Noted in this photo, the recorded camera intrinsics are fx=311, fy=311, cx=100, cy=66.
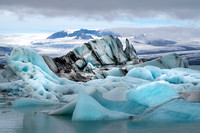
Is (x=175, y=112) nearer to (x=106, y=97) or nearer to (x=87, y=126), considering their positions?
(x=106, y=97)

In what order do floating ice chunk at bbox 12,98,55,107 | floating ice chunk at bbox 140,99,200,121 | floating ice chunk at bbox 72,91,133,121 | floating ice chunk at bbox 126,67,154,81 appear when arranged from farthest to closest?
floating ice chunk at bbox 126,67,154,81 → floating ice chunk at bbox 12,98,55,107 → floating ice chunk at bbox 140,99,200,121 → floating ice chunk at bbox 72,91,133,121

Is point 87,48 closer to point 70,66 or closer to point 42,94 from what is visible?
point 70,66

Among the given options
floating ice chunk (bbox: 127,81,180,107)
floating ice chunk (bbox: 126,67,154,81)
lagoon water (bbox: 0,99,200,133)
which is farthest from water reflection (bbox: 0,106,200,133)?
floating ice chunk (bbox: 126,67,154,81)

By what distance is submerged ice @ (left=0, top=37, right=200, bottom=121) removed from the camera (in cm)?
835

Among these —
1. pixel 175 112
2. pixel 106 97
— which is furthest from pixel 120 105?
pixel 175 112

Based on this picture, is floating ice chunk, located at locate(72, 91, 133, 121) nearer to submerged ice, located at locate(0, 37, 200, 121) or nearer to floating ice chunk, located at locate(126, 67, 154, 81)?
submerged ice, located at locate(0, 37, 200, 121)

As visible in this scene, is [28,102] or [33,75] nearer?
[28,102]

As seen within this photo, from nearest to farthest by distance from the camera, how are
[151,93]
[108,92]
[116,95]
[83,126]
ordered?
[83,126], [151,93], [116,95], [108,92]

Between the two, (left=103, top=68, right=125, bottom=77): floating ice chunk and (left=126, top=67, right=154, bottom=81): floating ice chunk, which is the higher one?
(left=126, top=67, right=154, bottom=81): floating ice chunk

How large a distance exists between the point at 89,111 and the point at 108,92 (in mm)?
1930

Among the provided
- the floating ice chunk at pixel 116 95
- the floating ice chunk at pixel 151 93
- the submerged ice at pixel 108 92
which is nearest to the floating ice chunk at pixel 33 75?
the submerged ice at pixel 108 92

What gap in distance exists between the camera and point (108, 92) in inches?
399

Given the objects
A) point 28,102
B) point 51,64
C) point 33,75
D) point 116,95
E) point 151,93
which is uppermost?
point 151,93

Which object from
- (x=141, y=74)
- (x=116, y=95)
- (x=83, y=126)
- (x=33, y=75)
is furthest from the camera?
(x=141, y=74)
